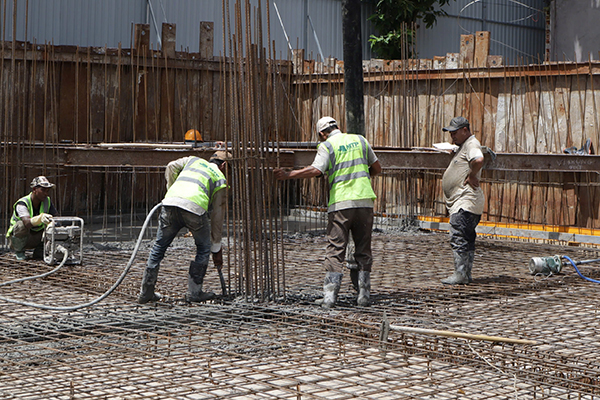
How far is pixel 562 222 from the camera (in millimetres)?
10078

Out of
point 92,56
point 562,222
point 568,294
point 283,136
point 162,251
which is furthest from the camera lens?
point 283,136

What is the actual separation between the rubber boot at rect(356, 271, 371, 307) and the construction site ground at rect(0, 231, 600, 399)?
0.07 meters

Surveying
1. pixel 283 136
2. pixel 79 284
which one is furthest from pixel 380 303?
pixel 283 136

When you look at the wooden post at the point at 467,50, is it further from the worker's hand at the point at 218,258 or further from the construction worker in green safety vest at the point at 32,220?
the construction worker in green safety vest at the point at 32,220

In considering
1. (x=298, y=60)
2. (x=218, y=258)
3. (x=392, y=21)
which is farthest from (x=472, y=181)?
(x=392, y=21)

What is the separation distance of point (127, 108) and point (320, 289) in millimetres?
5917

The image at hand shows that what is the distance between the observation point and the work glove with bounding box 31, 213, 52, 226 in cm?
738

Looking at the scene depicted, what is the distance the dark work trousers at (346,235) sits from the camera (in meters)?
5.82

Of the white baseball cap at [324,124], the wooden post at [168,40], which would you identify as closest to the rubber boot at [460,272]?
the white baseball cap at [324,124]

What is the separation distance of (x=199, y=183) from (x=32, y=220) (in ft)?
8.21

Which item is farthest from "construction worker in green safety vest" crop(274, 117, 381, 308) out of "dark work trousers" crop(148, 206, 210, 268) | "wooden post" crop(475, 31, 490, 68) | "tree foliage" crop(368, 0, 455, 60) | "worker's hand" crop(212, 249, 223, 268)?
"tree foliage" crop(368, 0, 455, 60)

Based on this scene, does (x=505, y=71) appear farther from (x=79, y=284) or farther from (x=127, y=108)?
(x=79, y=284)

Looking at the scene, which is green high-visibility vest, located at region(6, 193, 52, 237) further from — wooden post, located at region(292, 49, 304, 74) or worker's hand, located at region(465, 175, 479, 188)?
wooden post, located at region(292, 49, 304, 74)

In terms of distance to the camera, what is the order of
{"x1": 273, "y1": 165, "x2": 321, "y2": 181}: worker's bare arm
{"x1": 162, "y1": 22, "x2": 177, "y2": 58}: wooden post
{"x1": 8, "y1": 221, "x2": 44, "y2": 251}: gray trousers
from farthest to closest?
{"x1": 162, "y1": 22, "x2": 177, "y2": 58}: wooden post → {"x1": 8, "y1": 221, "x2": 44, "y2": 251}: gray trousers → {"x1": 273, "y1": 165, "x2": 321, "y2": 181}: worker's bare arm
